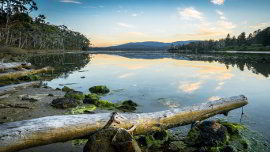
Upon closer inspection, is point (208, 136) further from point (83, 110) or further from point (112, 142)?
point (83, 110)

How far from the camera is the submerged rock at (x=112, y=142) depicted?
5.54 meters

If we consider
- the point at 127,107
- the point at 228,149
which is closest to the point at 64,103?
the point at 127,107

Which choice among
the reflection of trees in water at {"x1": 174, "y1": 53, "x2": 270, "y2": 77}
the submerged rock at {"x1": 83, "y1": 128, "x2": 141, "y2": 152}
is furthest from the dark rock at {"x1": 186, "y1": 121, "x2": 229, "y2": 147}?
the reflection of trees in water at {"x1": 174, "y1": 53, "x2": 270, "y2": 77}

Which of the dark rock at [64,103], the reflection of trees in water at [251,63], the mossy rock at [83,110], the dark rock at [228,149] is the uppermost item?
the reflection of trees in water at [251,63]

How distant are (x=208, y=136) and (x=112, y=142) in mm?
3772

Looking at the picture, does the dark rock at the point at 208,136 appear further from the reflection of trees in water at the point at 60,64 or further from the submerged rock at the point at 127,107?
the reflection of trees in water at the point at 60,64

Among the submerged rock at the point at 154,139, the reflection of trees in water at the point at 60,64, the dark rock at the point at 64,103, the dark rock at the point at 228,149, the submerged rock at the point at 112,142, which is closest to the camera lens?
the submerged rock at the point at 112,142

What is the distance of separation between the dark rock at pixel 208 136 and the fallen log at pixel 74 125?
0.72 metres

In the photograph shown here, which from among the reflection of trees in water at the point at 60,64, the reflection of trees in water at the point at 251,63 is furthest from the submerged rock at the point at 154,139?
the reflection of trees in water at the point at 251,63

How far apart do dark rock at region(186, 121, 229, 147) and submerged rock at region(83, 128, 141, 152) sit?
113 inches

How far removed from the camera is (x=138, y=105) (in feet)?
42.0

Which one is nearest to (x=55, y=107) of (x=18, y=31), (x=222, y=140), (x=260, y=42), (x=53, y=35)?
(x=222, y=140)

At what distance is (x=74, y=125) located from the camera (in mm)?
6234

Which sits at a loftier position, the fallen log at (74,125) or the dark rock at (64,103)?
the fallen log at (74,125)
